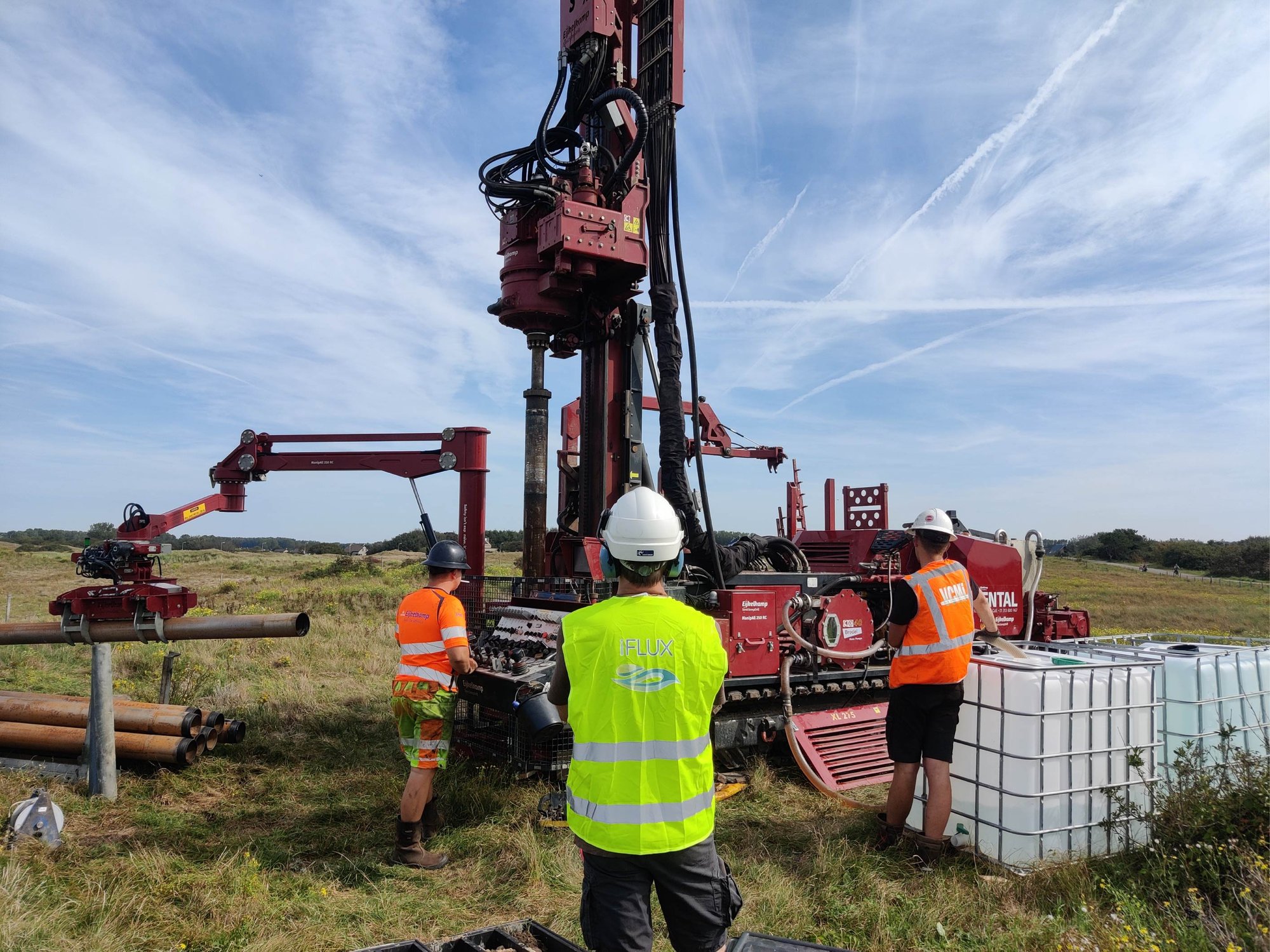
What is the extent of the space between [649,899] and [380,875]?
3.08m

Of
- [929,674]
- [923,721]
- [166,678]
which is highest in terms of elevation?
[929,674]

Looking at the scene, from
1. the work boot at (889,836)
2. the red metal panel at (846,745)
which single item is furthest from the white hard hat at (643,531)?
the red metal panel at (846,745)

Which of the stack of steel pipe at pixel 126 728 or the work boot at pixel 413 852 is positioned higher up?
the stack of steel pipe at pixel 126 728

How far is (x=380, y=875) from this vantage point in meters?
5.00

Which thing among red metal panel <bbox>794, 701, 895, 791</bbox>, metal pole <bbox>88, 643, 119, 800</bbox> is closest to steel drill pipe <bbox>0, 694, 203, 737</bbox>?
metal pole <bbox>88, 643, 119, 800</bbox>

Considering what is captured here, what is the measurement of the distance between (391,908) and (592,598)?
9.63 feet

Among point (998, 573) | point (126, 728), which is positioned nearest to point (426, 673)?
point (126, 728)

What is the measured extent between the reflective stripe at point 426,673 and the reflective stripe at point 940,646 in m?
2.95

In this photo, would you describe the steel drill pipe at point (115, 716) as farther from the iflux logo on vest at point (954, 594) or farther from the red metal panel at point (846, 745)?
the iflux logo on vest at point (954, 594)

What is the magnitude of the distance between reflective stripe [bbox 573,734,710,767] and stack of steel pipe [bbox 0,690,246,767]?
5712 millimetres

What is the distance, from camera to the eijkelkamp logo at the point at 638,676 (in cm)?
260

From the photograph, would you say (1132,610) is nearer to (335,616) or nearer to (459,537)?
(335,616)

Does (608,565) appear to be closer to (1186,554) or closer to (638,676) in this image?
(638,676)

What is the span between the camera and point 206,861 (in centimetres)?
514
